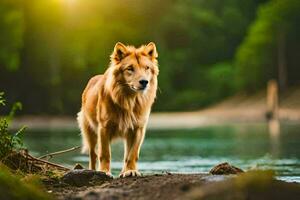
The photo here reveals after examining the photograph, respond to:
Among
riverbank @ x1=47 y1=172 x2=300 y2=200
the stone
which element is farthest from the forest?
riverbank @ x1=47 y1=172 x2=300 y2=200

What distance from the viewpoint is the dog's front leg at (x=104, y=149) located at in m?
11.5

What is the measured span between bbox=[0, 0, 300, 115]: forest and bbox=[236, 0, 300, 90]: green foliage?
0.22ft

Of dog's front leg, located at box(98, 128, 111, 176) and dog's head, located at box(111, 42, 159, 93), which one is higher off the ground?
dog's head, located at box(111, 42, 159, 93)

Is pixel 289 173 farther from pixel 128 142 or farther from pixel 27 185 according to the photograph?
pixel 27 185

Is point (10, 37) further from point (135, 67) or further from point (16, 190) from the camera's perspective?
point (16, 190)

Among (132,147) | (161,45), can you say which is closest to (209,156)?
(132,147)

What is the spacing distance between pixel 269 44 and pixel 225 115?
610 centimetres

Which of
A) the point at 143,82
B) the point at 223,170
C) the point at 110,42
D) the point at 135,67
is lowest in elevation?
the point at 223,170

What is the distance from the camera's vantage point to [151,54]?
37.5 ft

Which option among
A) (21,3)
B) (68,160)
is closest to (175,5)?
A: (21,3)

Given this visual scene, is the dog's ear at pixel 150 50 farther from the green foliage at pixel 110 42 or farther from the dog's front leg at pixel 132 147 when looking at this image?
the green foliage at pixel 110 42

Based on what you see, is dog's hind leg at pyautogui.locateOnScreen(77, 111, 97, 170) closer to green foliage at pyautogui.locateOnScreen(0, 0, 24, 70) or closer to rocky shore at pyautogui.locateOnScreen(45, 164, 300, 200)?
rocky shore at pyautogui.locateOnScreen(45, 164, 300, 200)

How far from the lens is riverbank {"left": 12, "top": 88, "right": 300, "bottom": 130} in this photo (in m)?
52.1

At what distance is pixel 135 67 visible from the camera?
1117 centimetres
